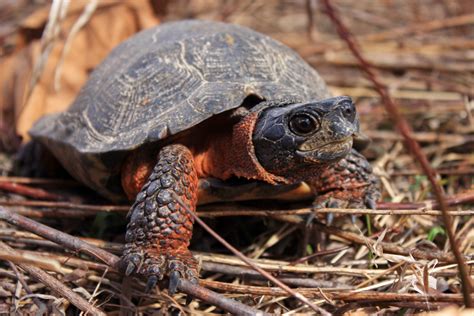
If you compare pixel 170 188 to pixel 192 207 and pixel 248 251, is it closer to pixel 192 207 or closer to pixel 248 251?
pixel 192 207

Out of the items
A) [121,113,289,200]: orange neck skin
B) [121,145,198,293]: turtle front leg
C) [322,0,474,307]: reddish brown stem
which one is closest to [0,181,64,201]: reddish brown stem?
[121,113,289,200]: orange neck skin

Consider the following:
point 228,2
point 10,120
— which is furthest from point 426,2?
point 10,120

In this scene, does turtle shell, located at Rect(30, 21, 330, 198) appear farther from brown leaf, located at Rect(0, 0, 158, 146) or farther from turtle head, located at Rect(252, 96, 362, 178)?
brown leaf, located at Rect(0, 0, 158, 146)

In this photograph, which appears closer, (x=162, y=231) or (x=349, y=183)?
(x=162, y=231)

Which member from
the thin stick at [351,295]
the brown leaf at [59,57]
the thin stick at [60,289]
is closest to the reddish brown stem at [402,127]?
the thin stick at [351,295]

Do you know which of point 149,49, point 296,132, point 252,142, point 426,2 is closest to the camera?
point 296,132

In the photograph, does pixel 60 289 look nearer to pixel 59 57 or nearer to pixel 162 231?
pixel 162 231

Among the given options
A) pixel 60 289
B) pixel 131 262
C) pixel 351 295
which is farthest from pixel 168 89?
pixel 351 295
